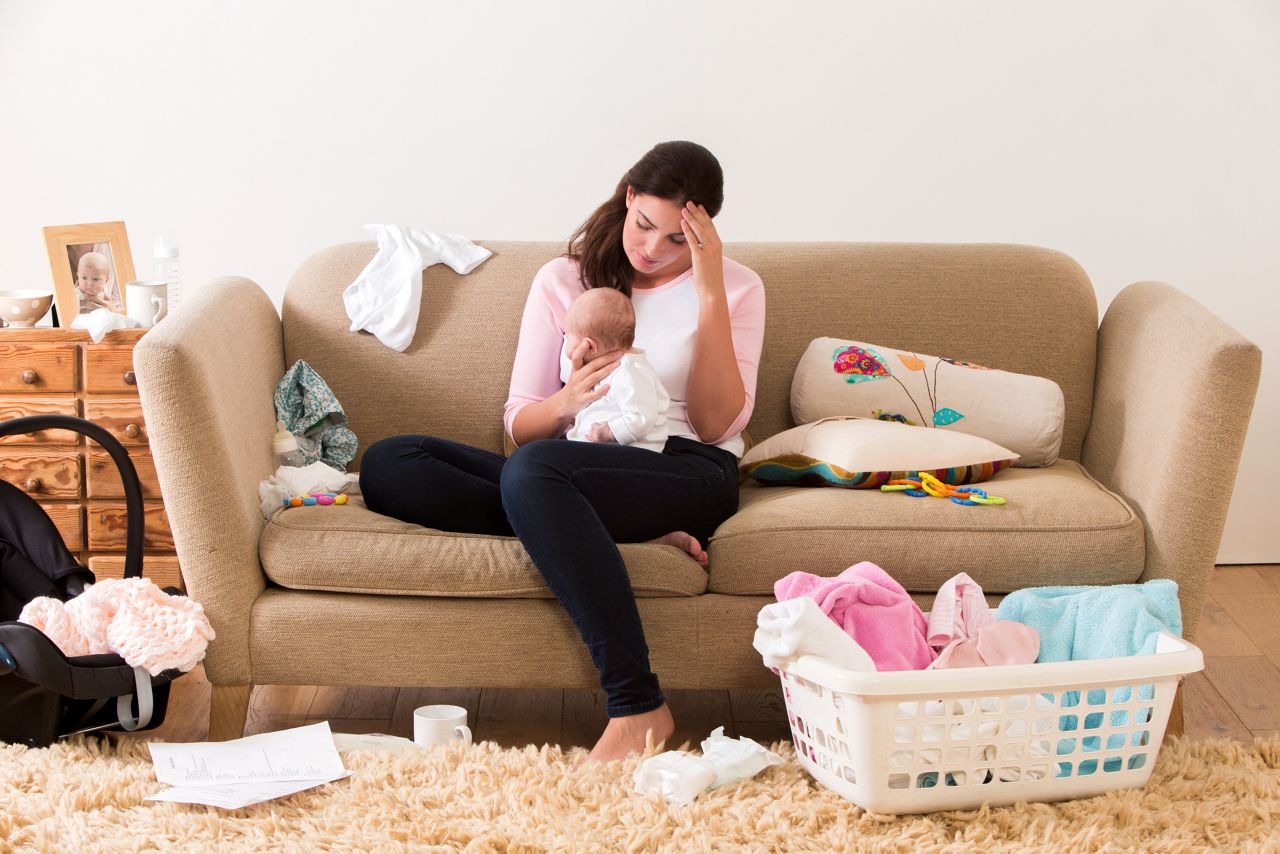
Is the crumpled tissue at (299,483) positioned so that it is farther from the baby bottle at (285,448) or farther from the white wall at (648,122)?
the white wall at (648,122)

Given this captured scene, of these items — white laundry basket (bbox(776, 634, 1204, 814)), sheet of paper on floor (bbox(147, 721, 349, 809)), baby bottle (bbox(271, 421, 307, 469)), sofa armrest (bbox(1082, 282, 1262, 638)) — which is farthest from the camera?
baby bottle (bbox(271, 421, 307, 469))

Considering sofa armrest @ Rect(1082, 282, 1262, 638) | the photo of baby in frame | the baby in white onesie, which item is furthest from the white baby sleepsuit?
the photo of baby in frame

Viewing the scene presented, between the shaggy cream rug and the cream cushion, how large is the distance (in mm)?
547

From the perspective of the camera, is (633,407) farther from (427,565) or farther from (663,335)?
(427,565)

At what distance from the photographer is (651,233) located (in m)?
2.12

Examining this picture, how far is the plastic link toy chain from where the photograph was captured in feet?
6.75

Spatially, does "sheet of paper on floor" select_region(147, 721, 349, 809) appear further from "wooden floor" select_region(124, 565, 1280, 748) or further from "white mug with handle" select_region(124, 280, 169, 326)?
"white mug with handle" select_region(124, 280, 169, 326)

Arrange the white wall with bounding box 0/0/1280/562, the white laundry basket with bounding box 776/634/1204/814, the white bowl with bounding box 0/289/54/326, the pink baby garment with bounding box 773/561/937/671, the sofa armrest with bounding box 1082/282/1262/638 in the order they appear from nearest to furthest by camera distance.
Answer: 1. the white laundry basket with bounding box 776/634/1204/814
2. the pink baby garment with bounding box 773/561/937/671
3. the sofa armrest with bounding box 1082/282/1262/638
4. the white bowl with bounding box 0/289/54/326
5. the white wall with bounding box 0/0/1280/562

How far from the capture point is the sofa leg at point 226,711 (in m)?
1.99

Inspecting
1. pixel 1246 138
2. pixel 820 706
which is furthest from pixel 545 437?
pixel 1246 138

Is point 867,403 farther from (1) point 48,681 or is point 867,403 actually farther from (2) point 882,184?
(1) point 48,681

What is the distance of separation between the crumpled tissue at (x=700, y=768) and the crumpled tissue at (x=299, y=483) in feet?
2.56

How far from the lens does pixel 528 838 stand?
1645 millimetres

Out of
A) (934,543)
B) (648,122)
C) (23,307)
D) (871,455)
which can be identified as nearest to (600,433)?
(871,455)
